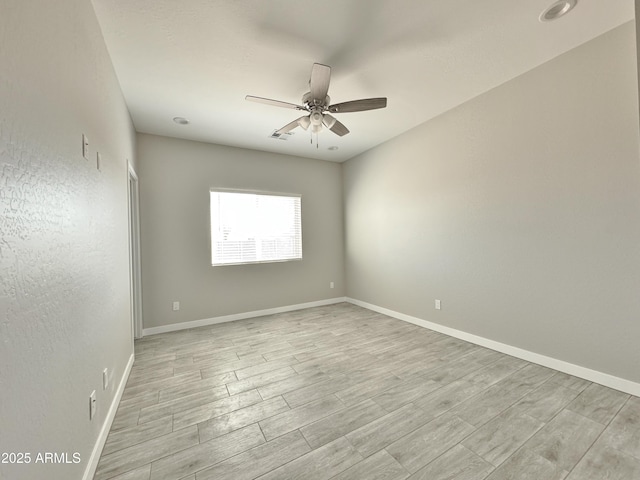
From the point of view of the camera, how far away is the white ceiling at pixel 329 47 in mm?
1757

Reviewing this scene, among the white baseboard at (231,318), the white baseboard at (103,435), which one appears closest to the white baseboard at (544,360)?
the white baseboard at (231,318)

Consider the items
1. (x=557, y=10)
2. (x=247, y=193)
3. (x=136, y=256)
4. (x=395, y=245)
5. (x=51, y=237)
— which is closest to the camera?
(x=51, y=237)

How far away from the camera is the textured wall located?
0.82 meters

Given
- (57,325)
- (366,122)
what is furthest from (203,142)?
(57,325)

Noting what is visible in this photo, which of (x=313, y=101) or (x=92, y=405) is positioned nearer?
(x=92, y=405)

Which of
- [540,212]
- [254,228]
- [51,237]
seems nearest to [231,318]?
[254,228]

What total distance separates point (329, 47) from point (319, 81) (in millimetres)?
286

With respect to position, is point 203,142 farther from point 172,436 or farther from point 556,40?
point 556,40

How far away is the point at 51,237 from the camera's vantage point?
1.08m

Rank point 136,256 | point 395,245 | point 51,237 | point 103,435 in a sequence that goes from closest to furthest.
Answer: point 51,237
point 103,435
point 136,256
point 395,245

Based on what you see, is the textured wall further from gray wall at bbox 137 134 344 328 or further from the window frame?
the window frame

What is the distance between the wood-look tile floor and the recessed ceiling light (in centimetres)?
279

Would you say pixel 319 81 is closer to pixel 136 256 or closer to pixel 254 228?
pixel 254 228

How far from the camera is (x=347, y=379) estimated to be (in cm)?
230
